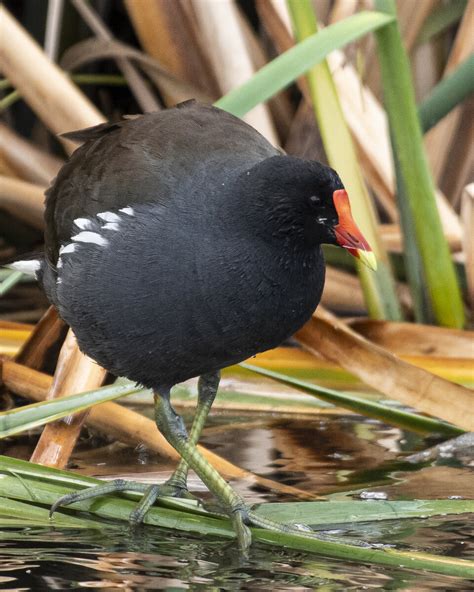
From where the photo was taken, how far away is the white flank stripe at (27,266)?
9.84 feet

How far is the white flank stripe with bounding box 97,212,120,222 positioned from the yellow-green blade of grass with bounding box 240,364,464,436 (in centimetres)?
61

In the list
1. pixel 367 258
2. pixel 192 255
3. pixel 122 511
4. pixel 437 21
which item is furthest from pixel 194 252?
pixel 437 21

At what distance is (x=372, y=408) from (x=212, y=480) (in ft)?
1.70

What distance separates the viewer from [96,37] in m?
4.83

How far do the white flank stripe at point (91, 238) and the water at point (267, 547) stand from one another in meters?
0.59

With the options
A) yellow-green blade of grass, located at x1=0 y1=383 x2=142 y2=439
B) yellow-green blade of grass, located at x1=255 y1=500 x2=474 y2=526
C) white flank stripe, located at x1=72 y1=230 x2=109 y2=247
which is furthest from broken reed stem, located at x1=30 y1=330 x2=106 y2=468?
yellow-green blade of grass, located at x1=255 y1=500 x2=474 y2=526

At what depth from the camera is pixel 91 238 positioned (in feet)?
8.46

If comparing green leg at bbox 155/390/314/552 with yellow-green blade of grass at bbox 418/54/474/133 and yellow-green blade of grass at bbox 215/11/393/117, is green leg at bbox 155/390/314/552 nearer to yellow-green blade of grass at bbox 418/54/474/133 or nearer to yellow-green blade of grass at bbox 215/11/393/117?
yellow-green blade of grass at bbox 215/11/393/117

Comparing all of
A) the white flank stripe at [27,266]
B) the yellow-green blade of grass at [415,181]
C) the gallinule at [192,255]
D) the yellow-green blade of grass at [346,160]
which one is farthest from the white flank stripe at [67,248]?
the yellow-green blade of grass at [415,181]

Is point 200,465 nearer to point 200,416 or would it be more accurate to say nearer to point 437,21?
point 200,416

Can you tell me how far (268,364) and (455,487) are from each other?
2.68 ft

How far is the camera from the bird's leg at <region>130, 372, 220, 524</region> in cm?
245

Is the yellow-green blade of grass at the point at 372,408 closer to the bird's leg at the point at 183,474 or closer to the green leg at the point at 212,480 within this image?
the bird's leg at the point at 183,474

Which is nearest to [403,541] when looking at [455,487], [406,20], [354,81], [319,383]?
[455,487]
